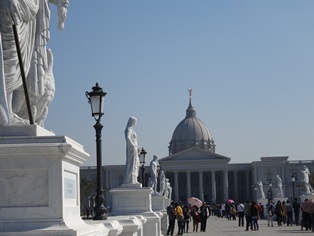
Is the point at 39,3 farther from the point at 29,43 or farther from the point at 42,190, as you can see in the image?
the point at 42,190

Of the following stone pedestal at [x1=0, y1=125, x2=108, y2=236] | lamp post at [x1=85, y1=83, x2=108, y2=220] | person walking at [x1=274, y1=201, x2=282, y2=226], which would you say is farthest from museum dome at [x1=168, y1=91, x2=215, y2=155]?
stone pedestal at [x1=0, y1=125, x2=108, y2=236]

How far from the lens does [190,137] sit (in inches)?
7264

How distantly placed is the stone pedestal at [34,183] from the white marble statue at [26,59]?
0.41m

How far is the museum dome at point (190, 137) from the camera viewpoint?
7264 inches

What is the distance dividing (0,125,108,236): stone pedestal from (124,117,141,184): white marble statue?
1561 centimetres

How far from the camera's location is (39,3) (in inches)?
272

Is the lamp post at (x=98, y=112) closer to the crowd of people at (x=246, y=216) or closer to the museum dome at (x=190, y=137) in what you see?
the crowd of people at (x=246, y=216)

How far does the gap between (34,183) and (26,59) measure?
1.68m

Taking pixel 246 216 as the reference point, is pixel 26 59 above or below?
above

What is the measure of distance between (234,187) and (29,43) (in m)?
153

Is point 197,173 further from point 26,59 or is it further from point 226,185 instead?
point 26,59

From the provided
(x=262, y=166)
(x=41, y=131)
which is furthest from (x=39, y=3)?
(x=262, y=166)

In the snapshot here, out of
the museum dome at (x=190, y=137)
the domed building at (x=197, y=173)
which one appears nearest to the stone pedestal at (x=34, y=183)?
the domed building at (x=197, y=173)

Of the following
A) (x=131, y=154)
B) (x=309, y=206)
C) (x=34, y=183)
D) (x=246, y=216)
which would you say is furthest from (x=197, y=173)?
(x=34, y=183)
